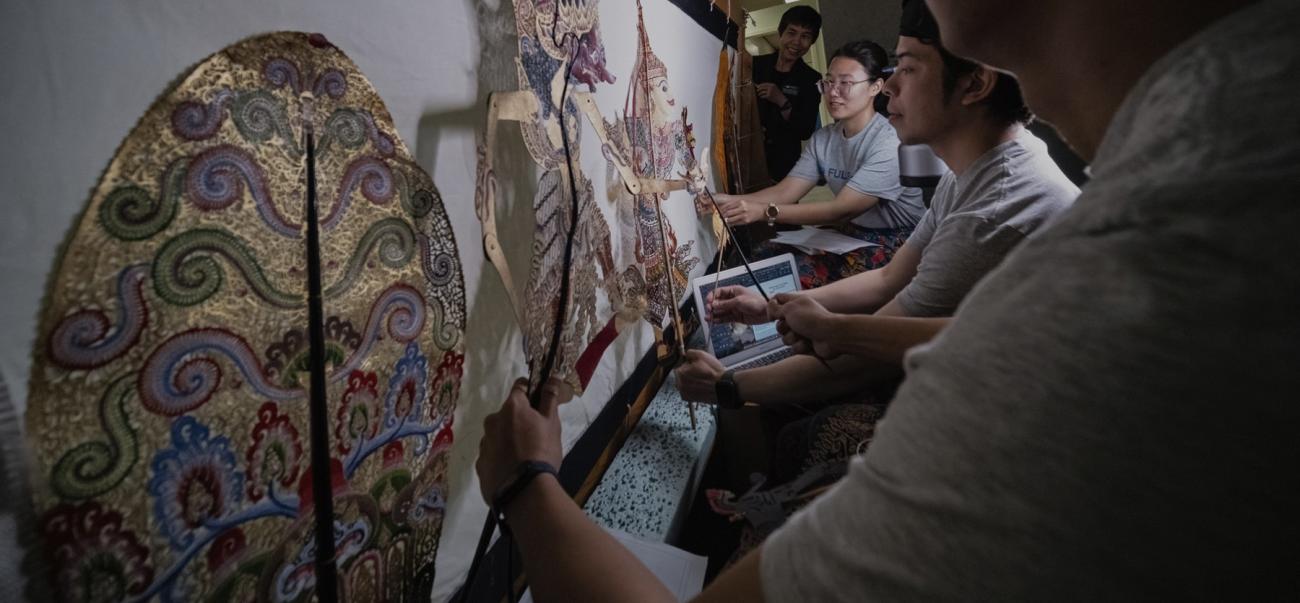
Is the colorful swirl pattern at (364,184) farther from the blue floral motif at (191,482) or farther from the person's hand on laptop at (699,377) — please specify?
the person's hand on laptop at (699,377)

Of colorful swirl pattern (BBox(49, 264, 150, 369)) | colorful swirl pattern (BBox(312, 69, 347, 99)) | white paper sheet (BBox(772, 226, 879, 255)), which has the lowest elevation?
white paper sheet (BBox(772, 226, 879, 255))

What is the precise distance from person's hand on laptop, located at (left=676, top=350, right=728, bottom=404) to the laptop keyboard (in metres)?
0.15

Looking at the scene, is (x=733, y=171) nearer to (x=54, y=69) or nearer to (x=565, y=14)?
(x=565, y=14)

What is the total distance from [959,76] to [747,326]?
743 millimetres

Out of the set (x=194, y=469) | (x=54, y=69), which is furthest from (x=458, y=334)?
(x=54, y=69)

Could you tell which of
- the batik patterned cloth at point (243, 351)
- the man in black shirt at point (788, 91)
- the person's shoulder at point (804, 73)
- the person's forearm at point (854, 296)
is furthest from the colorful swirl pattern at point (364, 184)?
the person's shoulder at point (804, 73)

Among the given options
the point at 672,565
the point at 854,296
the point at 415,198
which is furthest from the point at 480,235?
the point at 854,296

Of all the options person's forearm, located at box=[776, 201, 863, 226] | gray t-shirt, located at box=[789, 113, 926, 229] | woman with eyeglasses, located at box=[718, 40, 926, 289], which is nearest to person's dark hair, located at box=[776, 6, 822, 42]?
woman with eyeglasses, located at box=[718, 40, 926, 289]

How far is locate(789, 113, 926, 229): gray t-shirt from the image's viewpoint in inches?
76.2

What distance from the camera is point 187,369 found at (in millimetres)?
390

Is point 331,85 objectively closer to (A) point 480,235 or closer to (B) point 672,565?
(A) point 480,235

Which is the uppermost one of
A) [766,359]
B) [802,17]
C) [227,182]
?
[802,17]

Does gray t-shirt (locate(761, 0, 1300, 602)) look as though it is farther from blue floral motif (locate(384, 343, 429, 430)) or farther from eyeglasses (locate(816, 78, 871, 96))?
eyeglasses (locate(816, 78, 871, 96))

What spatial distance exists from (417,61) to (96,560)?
1.70ft
